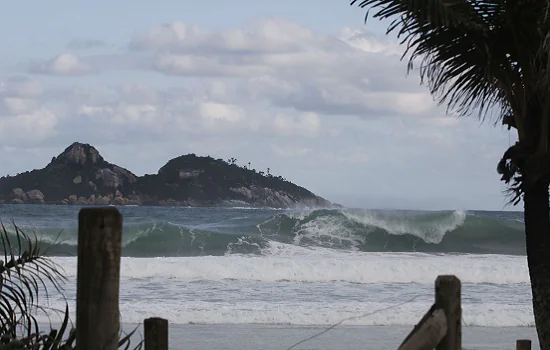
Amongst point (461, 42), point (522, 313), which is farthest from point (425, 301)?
point (461, 42)

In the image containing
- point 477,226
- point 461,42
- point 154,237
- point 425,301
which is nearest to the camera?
point 461,42

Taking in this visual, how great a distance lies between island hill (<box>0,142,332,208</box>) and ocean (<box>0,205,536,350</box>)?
56.2 m

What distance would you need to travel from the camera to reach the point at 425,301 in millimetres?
17375

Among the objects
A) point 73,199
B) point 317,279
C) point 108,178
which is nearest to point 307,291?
point 317,279

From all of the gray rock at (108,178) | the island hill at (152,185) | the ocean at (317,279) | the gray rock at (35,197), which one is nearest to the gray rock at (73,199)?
the island hill at (152,185)

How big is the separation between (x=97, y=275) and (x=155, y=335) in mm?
1625

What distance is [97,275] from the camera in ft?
11.8

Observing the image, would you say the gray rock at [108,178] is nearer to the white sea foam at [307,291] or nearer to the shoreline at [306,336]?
the white sea foam at [307,291]

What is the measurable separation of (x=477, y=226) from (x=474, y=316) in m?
21.7

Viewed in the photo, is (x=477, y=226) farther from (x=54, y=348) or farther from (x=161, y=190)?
(x=161, y=190)

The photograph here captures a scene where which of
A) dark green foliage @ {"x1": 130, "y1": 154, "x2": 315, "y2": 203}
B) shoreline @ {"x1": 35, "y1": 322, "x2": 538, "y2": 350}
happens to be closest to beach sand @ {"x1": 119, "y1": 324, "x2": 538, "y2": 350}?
shoreline @ {"x1": 35, "y1": 322, "x2": 538, "y2": 350}

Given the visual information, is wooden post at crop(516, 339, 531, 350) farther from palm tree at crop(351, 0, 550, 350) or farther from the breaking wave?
the breaking wave

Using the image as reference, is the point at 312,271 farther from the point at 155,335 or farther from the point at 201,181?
the point at 201,181

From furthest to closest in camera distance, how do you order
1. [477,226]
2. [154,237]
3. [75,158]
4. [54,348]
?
[75,158]
[477,226]
[154,237]
[54,348]
